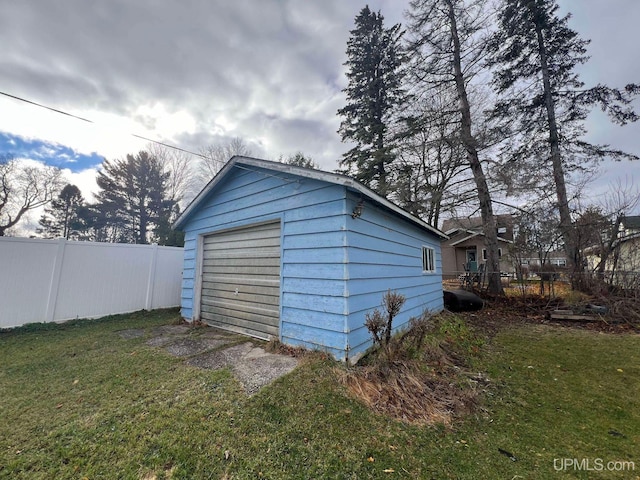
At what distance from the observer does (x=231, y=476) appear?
5.88 ft

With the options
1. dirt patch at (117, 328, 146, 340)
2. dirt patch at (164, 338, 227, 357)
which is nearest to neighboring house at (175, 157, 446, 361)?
dirt patch at (164, 338, 227, 357)

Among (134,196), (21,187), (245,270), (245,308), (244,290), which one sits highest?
(134,196)

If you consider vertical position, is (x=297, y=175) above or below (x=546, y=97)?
below

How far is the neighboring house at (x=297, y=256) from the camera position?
12.0ft

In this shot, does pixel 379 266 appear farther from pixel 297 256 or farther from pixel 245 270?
pixel 245 270

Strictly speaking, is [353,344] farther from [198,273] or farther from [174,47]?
[174,47]

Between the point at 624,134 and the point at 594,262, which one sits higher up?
the point at 624,134

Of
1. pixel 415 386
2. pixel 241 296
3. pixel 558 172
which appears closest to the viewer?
pixel 415 386

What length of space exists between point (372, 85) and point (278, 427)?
1591 cm

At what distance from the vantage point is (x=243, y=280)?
16.9 feet

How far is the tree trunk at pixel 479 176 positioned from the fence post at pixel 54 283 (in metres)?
12.6

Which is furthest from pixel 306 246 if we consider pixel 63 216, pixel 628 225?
pixel 63 216

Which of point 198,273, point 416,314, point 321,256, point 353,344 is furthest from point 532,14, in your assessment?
point 198,273

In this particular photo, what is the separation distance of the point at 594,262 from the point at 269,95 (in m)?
12.4
